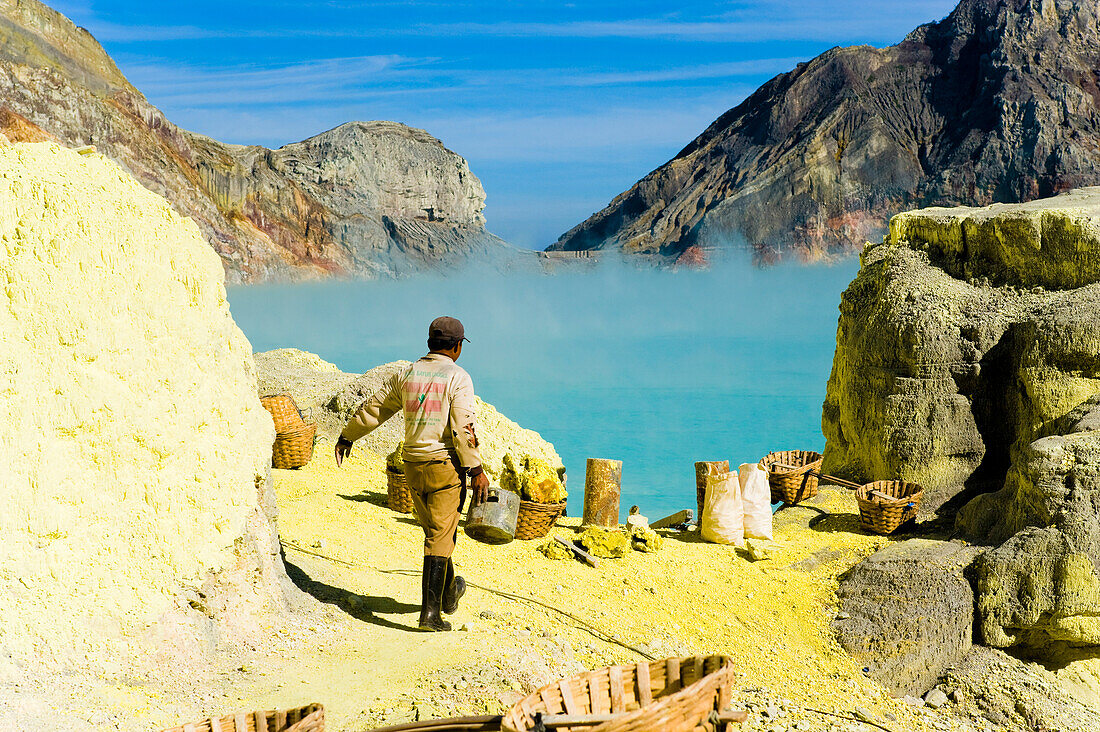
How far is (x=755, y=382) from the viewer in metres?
26.0

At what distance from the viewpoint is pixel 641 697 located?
136 inches

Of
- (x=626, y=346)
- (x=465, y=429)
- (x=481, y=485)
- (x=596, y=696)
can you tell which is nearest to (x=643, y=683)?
(x=596, y=696)

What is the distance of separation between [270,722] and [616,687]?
44.8 inches

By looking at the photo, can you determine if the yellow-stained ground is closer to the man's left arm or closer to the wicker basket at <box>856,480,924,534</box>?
the wicker basket at <box>856,480,924,534</box>

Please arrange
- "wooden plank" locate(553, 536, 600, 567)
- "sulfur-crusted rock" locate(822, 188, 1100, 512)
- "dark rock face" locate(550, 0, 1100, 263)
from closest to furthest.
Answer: "wooden plank" locate(553, 536, 600, 567) → "sulfur-crusted rock" locate(822, 188, 1100, 512) → "dark rock face" locate(550, 0, 1100, 263)

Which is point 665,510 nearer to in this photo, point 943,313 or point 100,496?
point 943,313

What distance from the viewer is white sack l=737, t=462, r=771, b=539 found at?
290 inches

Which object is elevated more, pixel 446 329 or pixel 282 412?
pixel 446 329

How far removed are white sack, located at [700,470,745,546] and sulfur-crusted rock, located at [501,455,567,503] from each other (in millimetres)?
1171

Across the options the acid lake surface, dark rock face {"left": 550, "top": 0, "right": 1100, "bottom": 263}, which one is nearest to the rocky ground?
the acid lake surface

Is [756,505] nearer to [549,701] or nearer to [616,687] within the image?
[616,687]

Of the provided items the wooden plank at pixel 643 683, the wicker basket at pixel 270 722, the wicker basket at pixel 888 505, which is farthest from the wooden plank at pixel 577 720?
the wicker basket at pixel 888 505

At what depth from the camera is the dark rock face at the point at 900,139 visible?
172 ft

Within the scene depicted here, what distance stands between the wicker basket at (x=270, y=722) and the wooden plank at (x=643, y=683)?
3.56 ft
